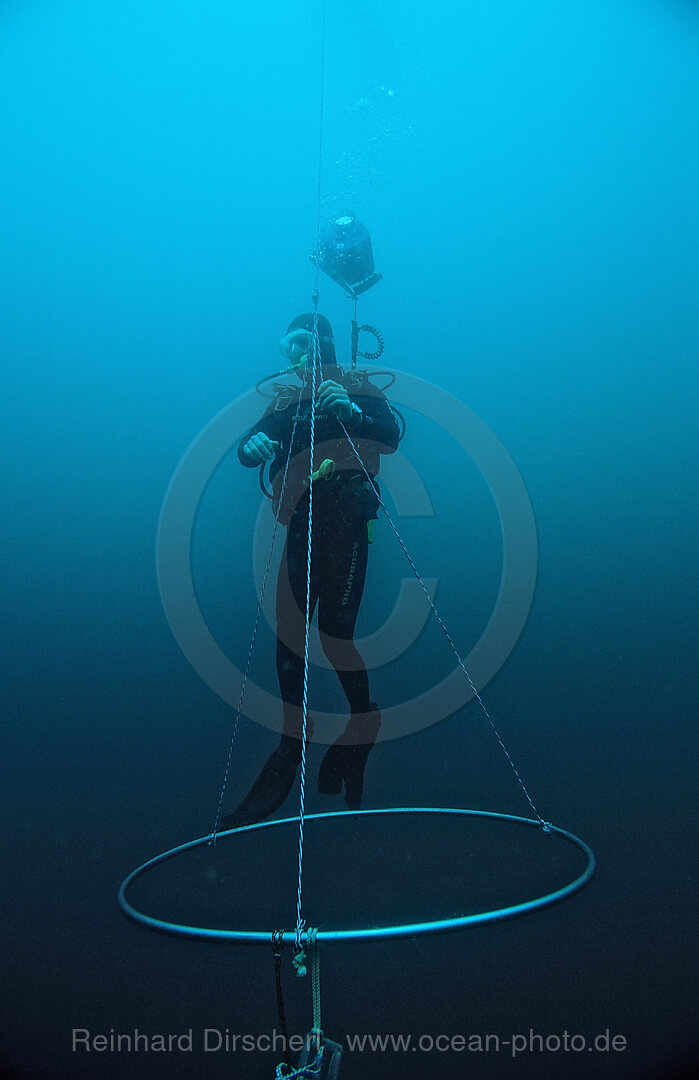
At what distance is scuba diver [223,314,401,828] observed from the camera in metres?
2.25

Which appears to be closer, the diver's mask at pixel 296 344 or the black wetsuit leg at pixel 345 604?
the black wetsuit leg at pixel 345 604

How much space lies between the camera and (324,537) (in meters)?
2.47


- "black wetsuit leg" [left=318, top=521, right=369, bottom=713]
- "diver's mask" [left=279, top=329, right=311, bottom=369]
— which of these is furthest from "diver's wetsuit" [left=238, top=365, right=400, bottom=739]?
"diver's mask" [left=279, top=329, right=311, bottom=369]

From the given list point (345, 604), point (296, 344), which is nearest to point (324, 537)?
point (345, 604)

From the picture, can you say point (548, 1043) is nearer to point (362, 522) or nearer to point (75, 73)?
point (362, 522)

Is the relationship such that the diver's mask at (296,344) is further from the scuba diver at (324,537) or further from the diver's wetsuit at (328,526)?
the diver's wetsuit at (328,526)

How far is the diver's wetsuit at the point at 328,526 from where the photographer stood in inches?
92.3

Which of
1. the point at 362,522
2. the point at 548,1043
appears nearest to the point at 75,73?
the point at 362,522

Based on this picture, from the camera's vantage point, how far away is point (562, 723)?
4.23m

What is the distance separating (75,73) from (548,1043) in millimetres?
8956

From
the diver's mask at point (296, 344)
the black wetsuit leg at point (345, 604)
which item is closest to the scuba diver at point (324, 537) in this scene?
the black wetsuit leg at point (345, 604)

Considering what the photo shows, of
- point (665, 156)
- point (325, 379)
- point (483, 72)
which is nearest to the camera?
point (325, 379)

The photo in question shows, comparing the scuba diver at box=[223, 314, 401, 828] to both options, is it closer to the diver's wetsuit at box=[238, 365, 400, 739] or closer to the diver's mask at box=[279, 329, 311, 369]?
the diver's wetsuit at box=[238, 365, 400, 739]

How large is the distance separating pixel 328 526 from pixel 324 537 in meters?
0.05
